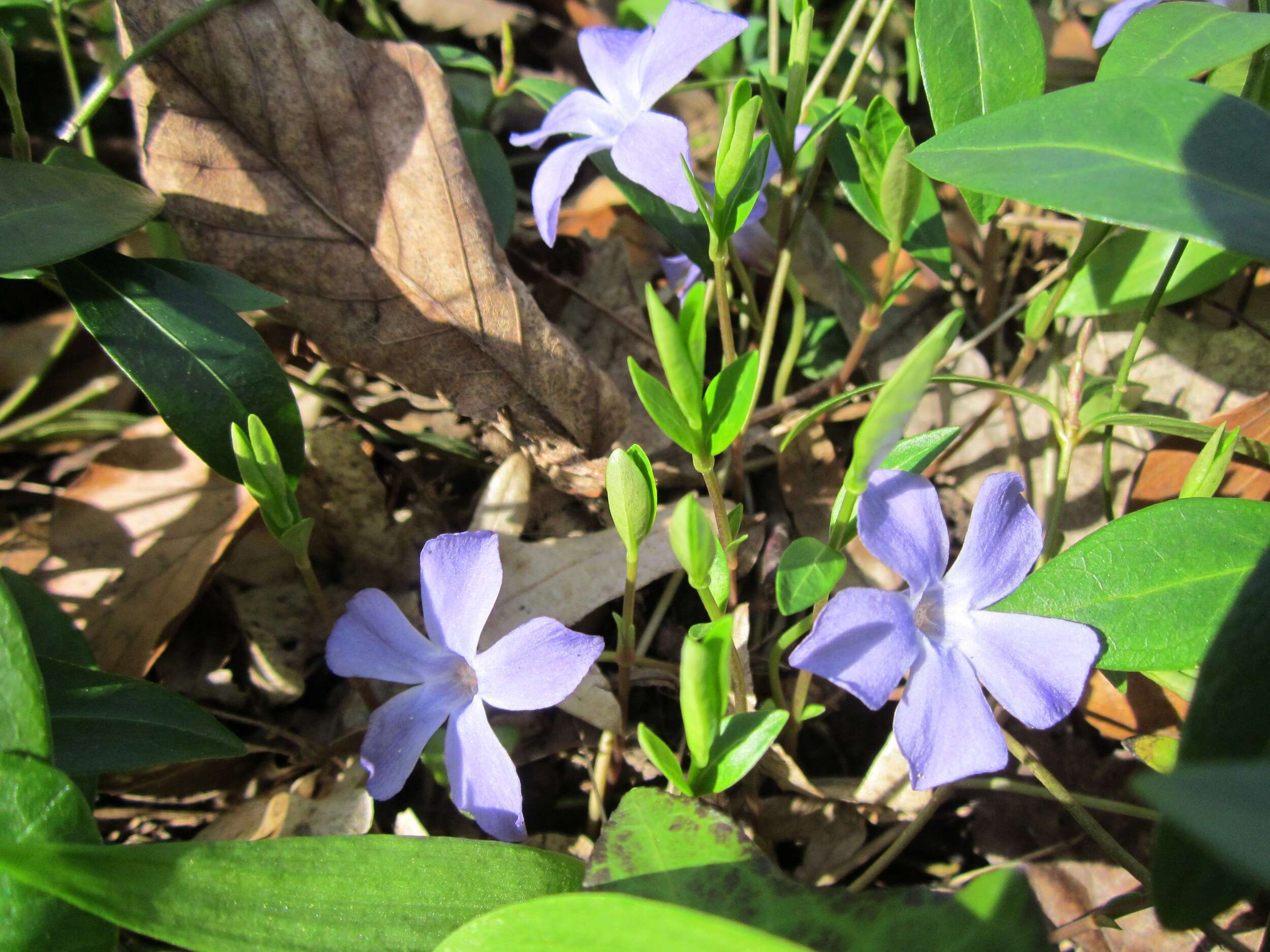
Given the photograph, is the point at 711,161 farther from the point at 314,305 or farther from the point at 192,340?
the point at 192,340

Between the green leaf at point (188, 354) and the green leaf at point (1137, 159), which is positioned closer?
the green leaf at point (1137, 159)

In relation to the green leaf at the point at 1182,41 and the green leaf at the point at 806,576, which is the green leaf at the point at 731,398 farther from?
the green leaf at the point at 1182,41

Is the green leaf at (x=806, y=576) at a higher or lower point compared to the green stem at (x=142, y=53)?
lower

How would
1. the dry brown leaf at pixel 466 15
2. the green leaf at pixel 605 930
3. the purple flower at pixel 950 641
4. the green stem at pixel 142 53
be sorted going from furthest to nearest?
the dry brown leaf at pixel 466 15
the green stem at pixel 142 53
the purple flower at pixel 950 641
the green leaf at pixel 605 930

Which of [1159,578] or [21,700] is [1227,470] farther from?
[21,700]

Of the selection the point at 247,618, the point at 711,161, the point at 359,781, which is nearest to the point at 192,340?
the point at 247,618

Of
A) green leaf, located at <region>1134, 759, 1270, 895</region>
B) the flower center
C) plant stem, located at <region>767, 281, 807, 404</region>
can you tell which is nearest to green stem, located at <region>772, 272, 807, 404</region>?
plant stem, located at <region>767, 281, 807, 404</region>

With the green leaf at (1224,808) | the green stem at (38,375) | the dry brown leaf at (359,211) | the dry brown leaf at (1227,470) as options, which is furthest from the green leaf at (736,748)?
the green stem at (38,375)

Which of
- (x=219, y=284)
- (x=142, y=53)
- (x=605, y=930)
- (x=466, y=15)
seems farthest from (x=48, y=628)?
(x=466, y=15)
